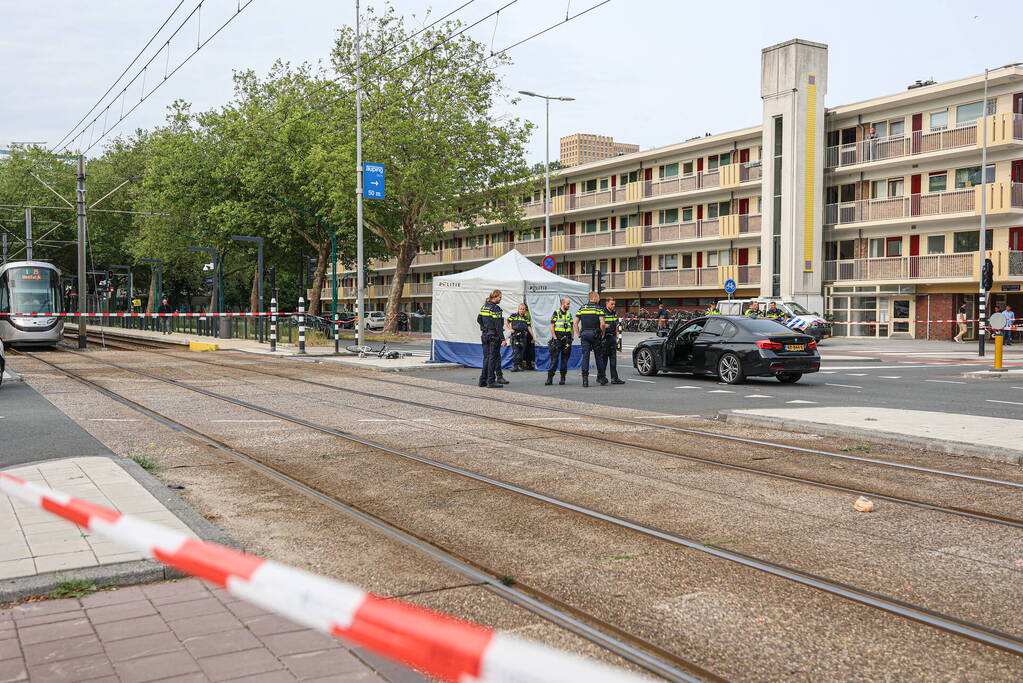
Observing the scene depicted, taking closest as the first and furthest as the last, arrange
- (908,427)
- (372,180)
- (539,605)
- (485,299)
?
1. (539,605)
2. (908,427)
3. (485,299)
4. (372,180)

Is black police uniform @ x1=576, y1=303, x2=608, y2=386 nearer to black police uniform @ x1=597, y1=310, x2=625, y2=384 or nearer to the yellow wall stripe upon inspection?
black police uniform @ x1=597, y1=310, x2=625, y2=384

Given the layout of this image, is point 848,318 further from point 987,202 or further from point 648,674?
point 648,674

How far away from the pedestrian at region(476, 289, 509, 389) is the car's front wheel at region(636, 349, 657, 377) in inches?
153

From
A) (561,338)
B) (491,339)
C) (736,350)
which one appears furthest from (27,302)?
(736,350)

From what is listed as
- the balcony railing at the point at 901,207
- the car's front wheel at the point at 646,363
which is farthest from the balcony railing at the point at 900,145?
the car's front wheel at the point at 646,363

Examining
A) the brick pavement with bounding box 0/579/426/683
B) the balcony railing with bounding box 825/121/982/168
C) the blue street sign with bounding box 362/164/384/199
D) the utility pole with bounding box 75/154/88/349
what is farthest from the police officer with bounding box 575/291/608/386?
the balcony railing with bounding box 825/121/982/168

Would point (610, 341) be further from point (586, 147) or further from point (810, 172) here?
point (586, 147)

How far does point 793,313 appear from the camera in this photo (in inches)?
1497

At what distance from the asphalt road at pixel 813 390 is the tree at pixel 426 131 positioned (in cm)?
1764

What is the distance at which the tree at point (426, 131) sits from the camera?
3766 centimetres

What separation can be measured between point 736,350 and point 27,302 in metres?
23.9

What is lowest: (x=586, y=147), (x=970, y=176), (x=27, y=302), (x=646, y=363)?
(x=646, y=363)

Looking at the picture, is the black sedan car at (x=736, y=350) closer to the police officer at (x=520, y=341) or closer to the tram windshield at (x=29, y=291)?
the police officer at (x=520, y=341)

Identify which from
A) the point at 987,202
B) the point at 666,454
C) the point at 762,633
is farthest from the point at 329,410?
the point at 987,202
